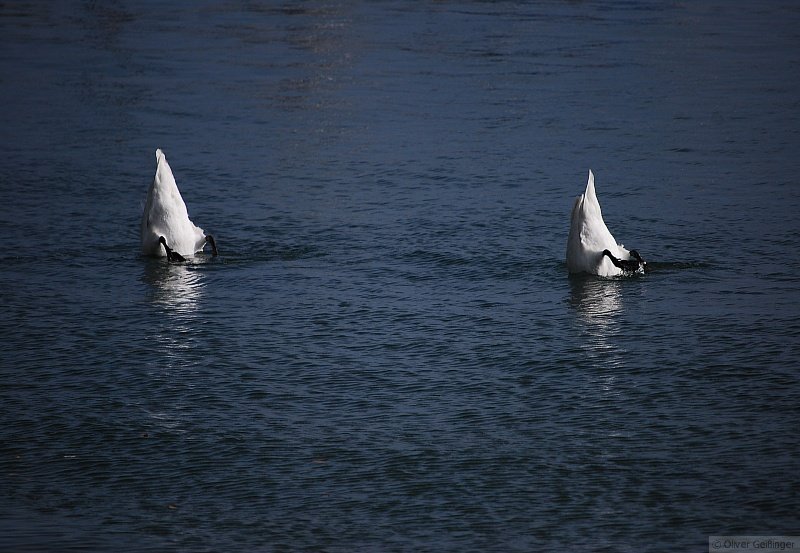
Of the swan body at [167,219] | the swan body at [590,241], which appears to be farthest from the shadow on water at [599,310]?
the swan body at [167,219]

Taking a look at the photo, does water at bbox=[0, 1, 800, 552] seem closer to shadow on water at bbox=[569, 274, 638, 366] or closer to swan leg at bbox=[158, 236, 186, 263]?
shadow on water at bbox=[569, 274, 638, 366]

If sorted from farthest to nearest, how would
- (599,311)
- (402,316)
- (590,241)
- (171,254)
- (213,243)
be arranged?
(213,243) < (171,254) < (590,241) < (599,311) < (402,316)

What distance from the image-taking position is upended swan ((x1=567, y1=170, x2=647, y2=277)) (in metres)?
14.1

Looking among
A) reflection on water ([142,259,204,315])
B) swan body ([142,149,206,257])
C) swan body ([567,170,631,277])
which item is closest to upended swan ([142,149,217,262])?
swan body ([142,149,206,257])

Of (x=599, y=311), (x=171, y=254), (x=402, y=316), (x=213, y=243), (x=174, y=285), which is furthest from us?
(x=213, y=243)

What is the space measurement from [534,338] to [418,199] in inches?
233

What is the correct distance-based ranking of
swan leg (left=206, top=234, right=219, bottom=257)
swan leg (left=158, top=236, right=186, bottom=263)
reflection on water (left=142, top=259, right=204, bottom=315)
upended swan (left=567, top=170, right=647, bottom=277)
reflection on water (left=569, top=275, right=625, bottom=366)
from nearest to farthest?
reflection on water (left=569, top=275, right=625, bottom=366)
reflection on water (left=142, top=259, right=204, bottom=315)
upended swan (left=567, top=170, right=647, bottom=277)
swan leg (left=158, top=236, right=186, bottom=263)
swan leg (left=206, top=234, right=219, bottom=257)

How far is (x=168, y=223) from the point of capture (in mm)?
15070

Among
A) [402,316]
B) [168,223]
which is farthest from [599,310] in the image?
[168,223]

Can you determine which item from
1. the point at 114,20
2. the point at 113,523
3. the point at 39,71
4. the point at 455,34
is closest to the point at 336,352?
the point at 113,523

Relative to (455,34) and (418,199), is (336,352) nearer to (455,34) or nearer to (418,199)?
(418,199)

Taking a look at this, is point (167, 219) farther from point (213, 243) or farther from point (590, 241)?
point (590, 241)

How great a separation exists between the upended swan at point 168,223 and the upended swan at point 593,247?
416 cm

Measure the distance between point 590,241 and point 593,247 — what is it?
80 mm
